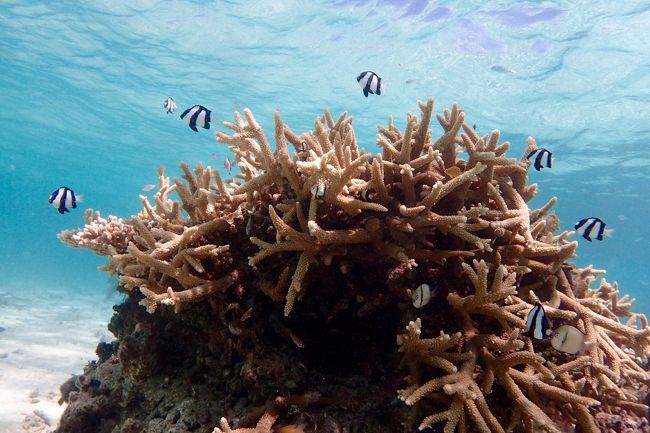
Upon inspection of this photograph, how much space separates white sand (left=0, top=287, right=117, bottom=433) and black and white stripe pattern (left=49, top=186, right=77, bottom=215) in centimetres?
449

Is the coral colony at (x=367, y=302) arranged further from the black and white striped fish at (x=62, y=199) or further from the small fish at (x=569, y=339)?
the black and white striped fish at (x=62, y=199)

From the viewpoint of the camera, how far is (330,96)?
25.7 meters

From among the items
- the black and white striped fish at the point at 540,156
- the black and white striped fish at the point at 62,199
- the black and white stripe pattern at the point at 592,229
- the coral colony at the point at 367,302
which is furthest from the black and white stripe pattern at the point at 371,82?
the black and white striped fish at the point at 62,199

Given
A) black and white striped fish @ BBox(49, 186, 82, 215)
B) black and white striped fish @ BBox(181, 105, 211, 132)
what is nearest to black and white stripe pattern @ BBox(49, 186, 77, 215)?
black and white striped fish @ BBox(49, 186, 82, 215)

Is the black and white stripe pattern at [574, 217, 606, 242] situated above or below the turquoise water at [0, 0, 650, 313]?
below

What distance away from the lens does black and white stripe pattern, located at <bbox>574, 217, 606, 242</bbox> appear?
4.34 meters

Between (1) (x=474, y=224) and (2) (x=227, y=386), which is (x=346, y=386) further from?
(1) (x=474, y=224)

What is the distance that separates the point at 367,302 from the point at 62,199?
4.16 metres

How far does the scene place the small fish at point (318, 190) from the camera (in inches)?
114

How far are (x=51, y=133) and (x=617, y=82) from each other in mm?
48957

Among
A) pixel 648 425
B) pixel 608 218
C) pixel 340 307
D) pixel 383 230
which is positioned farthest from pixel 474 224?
pixel 608 218

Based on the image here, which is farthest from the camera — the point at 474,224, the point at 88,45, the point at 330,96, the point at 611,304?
the point at 330,96

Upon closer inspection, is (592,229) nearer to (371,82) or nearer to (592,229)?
(592,229)

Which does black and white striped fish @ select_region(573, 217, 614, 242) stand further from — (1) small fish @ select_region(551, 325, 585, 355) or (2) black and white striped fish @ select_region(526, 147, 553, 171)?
(1) small fish @ select_region(551, 325, 585, 355)
